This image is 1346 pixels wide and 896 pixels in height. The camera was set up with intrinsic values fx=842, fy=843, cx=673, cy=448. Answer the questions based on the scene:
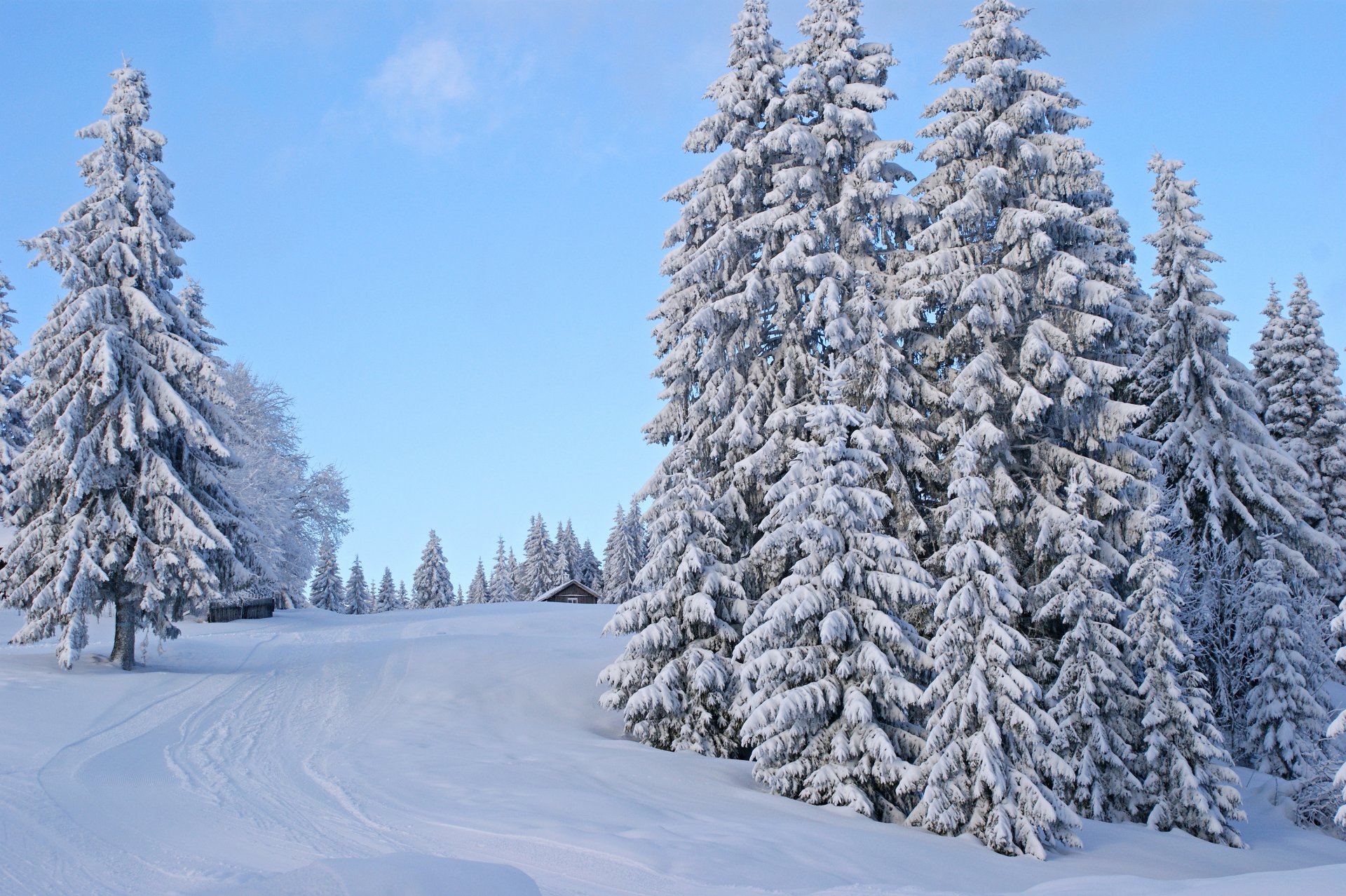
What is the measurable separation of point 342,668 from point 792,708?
15.2 m

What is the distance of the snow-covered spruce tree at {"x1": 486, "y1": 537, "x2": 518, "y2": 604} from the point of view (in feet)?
289

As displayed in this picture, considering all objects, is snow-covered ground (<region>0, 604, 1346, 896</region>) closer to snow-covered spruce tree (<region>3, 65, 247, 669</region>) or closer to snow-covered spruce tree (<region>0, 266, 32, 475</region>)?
snow-covered spruce tree (<region>3, 65, 247, 669</region>)

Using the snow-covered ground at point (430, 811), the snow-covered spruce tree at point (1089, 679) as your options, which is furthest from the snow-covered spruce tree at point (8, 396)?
the snow-covered spruce tree at point (1089, 679)

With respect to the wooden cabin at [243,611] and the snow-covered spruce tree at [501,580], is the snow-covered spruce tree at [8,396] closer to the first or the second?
the wooden cabin at [243,611]

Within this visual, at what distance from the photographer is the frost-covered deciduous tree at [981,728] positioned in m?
13.2

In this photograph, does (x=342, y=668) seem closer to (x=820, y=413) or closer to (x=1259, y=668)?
(x=820, y=413)

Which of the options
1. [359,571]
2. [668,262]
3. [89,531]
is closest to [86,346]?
[89,531]

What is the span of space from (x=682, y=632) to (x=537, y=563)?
210 feet

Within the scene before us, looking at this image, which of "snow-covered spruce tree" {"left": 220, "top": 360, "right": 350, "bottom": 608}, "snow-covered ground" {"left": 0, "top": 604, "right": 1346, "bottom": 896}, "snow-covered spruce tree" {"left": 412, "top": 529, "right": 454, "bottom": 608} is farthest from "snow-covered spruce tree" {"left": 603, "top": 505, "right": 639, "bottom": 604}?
"snow-covered ground" {"left": 0, "top": 604, "right": 1346, "bottom": 896}

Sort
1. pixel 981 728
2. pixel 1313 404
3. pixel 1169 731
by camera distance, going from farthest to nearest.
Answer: pixel 1313 404
pixel 1169 731
pixel 981 728

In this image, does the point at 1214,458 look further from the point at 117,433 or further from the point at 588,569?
the point at 588,569

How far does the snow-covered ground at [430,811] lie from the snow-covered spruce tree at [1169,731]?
68 cm

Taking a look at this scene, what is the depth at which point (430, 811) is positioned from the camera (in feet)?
35.3

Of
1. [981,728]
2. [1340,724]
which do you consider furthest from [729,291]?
[1340,724]
